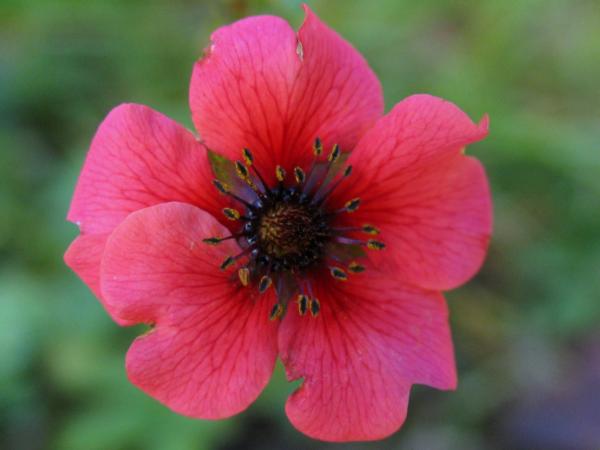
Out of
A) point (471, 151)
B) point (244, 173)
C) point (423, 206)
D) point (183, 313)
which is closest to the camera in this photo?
point (183, 313)

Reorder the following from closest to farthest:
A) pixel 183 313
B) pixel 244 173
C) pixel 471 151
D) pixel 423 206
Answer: pixel 183 313
pixel 244 173
pixel 423 206
pixel 471 151

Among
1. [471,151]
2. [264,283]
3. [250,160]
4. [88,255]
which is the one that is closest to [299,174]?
[250,160]

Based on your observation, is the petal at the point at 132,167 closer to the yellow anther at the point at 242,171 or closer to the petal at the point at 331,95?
the yellow anther at the point at 242,171

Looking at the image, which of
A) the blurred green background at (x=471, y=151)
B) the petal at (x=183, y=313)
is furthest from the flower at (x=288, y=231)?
the blurred green background at (x=471, y=151)

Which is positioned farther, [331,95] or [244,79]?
[331,95]

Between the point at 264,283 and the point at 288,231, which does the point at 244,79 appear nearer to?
the point at 288,231

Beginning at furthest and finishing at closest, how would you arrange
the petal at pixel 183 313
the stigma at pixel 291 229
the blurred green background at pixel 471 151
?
the blurred green background at pixel 471 151, the stigma at pixel 291 229, the petal at pixel 183 313

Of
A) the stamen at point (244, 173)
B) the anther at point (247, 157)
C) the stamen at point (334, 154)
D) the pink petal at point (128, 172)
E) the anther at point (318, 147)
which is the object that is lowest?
the stamen at point (334, 154)
